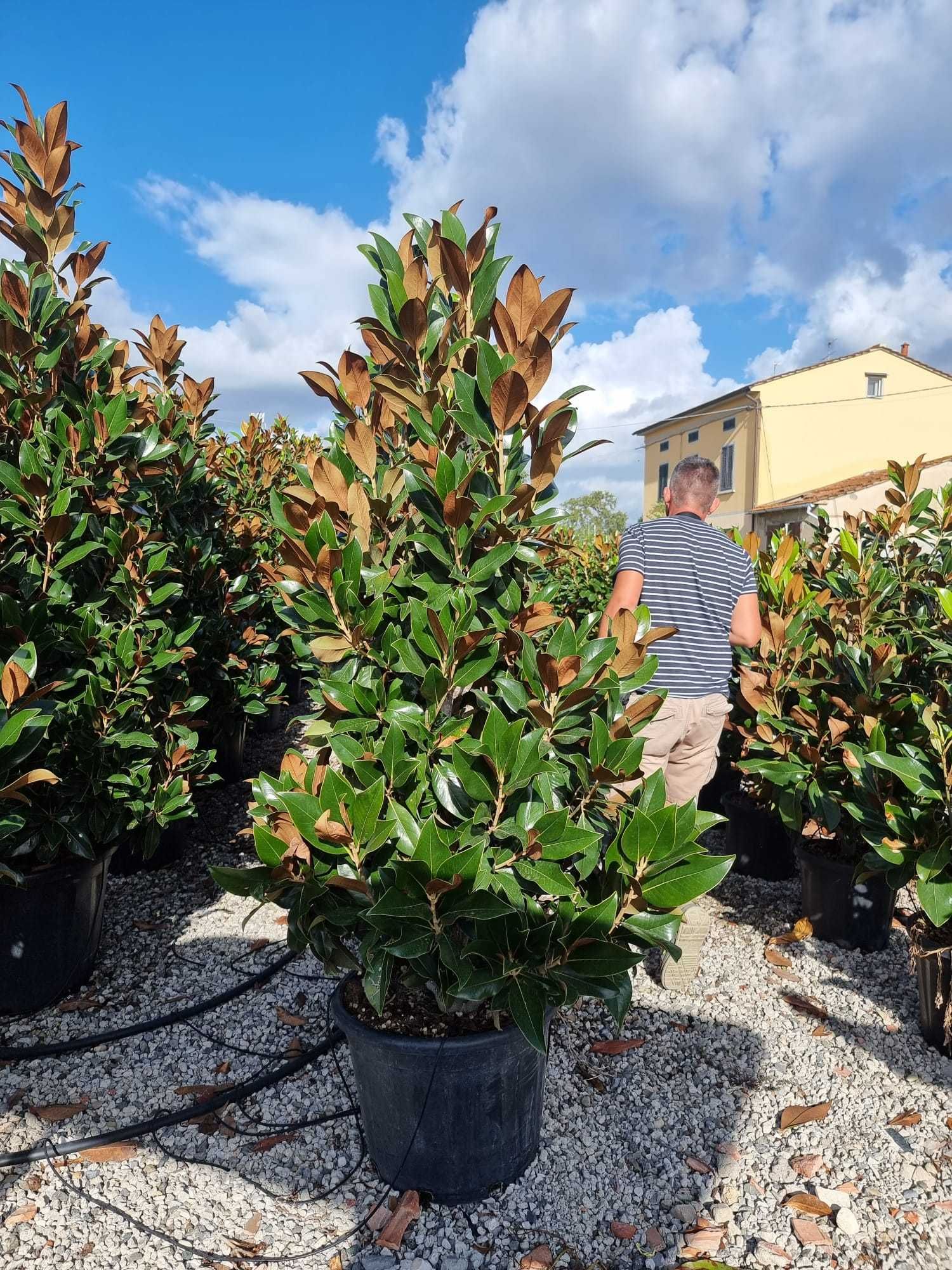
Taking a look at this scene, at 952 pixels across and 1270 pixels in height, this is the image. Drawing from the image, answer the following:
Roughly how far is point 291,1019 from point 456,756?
1815 mm

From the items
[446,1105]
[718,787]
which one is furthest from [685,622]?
[718,787]

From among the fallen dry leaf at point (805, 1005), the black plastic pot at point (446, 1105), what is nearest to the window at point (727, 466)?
the fallen dry leaf at point (805, 1005)

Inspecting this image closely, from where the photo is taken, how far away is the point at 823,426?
24.8m

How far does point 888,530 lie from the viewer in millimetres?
4477

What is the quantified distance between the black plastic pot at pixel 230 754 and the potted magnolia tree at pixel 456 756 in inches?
145

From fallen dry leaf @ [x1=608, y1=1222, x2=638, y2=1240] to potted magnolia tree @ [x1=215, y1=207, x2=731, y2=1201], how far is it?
0.29 meters

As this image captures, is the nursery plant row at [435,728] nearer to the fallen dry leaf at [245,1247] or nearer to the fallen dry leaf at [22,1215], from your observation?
the fallen dry leaf at [245,1247]

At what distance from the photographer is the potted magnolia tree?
1.85 meters

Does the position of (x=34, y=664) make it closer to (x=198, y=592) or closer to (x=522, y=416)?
(x=522, y=416)

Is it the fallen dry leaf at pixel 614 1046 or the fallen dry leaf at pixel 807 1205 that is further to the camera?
the fallen dry leaf at pixel 614 1046

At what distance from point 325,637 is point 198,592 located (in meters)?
3.09

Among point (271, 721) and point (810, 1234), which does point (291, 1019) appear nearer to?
point (810, 1234)

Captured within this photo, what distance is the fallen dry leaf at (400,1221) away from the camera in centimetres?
206

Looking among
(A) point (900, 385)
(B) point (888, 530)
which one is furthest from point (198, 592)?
(A) point (900, 385)
